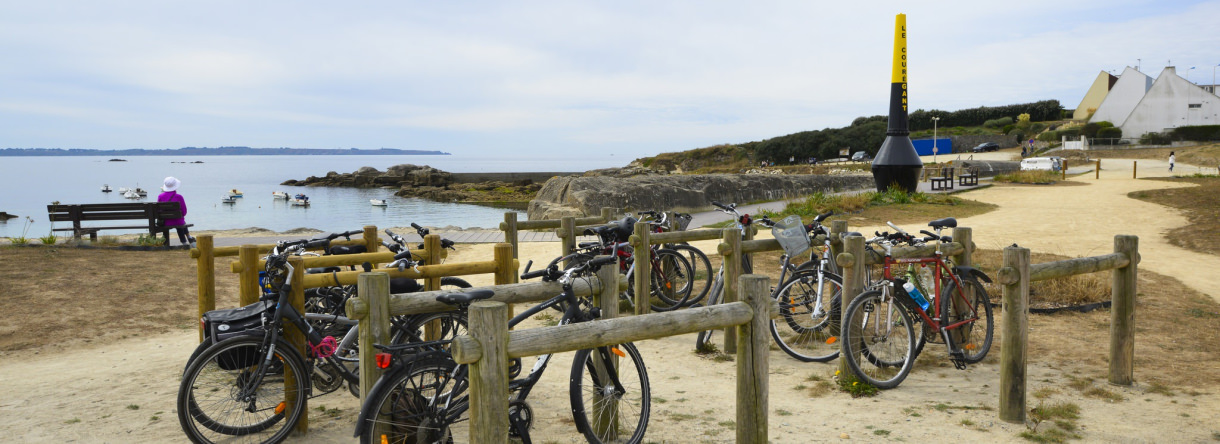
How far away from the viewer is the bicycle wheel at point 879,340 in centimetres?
498

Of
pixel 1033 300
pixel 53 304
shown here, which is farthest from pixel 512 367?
pixel 53 304

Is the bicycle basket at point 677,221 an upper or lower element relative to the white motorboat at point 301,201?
upper

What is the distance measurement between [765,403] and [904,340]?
209 centimetres

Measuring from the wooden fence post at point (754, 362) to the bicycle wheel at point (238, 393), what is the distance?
2345 mm

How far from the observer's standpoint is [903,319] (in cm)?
508

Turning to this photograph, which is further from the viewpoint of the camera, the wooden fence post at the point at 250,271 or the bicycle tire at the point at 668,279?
the bicycle tire at the point at 668,279

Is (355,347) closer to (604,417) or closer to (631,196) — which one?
(604,417)

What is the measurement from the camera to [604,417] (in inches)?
162

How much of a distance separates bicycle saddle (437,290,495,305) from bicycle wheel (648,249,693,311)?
409 cm

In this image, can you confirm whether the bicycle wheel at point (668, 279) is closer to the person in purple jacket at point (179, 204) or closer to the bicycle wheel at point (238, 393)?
the bicycle wheel at point (238, 393)

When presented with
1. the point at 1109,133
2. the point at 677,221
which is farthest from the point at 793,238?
the point at 1109,133

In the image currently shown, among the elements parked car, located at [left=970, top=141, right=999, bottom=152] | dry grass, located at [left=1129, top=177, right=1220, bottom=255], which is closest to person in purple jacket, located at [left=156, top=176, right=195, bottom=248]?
dry grass, located at [left=1129, top=177, right=1220, bottom=255]

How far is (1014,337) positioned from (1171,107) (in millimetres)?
66286

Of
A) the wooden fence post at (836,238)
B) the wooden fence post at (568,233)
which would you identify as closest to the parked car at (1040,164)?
the wooden fence post at (568,233)
